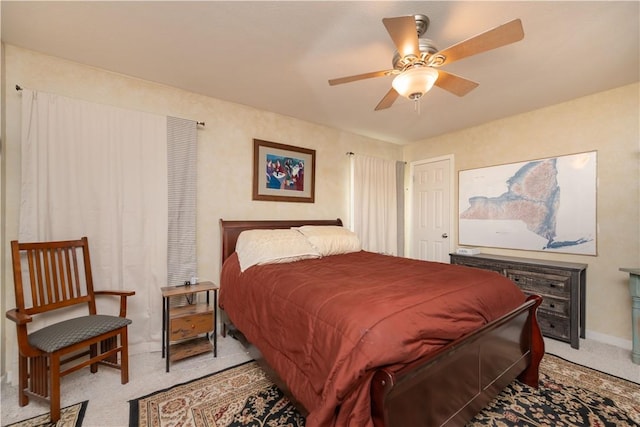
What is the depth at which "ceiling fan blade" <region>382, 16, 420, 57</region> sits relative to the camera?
1355 millimetres

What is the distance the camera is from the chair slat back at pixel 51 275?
74.2 inches

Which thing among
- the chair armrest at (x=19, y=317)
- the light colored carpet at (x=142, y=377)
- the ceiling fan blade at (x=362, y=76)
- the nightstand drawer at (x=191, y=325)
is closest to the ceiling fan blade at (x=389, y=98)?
the ceiling fan blade at (x=362, y=76)

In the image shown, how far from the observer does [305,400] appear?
138 centimetres

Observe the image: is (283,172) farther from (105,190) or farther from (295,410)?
(295,410)

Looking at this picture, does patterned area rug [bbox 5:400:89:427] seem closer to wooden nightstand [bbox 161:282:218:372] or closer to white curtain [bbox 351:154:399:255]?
wooden nightstand [bbox 161:282:218:372]

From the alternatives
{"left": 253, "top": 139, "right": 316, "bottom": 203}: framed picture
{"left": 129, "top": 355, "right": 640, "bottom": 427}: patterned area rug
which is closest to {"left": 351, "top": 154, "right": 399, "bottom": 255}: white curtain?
{"left": 253, "top": 139, "right": 316, "bottom": 203}: framed picture

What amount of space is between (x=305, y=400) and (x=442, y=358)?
0.70 m

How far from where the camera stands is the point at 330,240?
10.1 feet

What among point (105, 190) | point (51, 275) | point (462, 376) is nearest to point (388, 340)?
point (462, 376)

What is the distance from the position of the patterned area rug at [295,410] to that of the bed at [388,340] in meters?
0.18

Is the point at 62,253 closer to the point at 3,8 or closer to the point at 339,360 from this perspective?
the point at 3,8

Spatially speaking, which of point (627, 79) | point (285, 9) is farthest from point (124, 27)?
point (627, 79)

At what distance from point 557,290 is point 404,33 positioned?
2878 millimetres

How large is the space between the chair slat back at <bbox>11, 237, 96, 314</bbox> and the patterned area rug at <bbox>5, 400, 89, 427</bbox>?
25.8 inches
